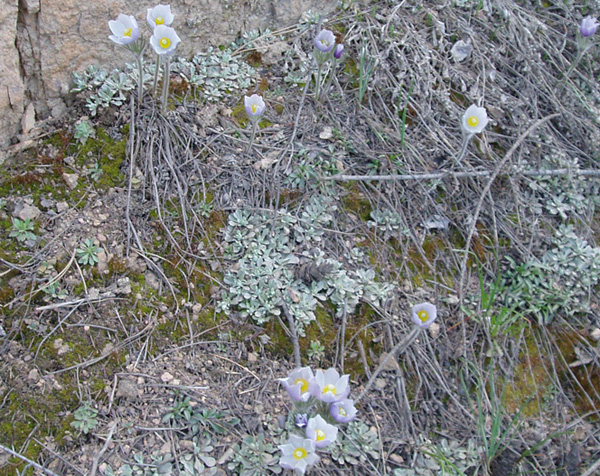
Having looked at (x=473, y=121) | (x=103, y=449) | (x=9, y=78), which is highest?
(x=9, y=78)

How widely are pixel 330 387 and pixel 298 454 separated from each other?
306mm

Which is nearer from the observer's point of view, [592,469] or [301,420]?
[301,420]

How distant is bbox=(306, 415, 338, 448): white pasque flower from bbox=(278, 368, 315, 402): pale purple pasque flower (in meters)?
0.09

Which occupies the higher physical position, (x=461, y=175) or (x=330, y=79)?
(x=330, y=79)

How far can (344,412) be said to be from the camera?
80.4 inches

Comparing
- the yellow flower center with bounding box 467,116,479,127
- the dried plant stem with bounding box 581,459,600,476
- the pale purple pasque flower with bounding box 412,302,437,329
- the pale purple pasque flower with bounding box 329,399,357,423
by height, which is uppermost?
→ the yellow flower center with bounding box 467,116,479,127

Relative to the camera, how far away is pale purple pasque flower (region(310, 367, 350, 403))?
6.49 ft

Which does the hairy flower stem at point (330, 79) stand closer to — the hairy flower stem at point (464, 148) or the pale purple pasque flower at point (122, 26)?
the hairy flower stem at point (464, 148)

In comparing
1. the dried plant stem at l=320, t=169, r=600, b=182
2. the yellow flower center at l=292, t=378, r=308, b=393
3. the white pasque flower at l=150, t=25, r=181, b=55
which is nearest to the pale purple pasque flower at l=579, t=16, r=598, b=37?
the dried plant stem at l=320, t=169, r=600, b=182

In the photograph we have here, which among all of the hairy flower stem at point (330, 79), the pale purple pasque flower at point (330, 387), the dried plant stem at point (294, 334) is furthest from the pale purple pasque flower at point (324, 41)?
the pale purple pasque flower at point (330, 387)

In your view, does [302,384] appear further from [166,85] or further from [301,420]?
[166,85]

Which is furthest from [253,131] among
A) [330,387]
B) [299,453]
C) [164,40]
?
[299,453]

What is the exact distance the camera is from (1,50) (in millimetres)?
2566

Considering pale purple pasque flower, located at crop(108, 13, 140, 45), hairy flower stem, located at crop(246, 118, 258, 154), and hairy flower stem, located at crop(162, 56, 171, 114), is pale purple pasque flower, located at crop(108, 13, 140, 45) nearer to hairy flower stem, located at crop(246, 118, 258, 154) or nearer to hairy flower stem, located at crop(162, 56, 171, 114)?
Answer: hairy flower stem, located at crop(162, 56, 171, 114)
